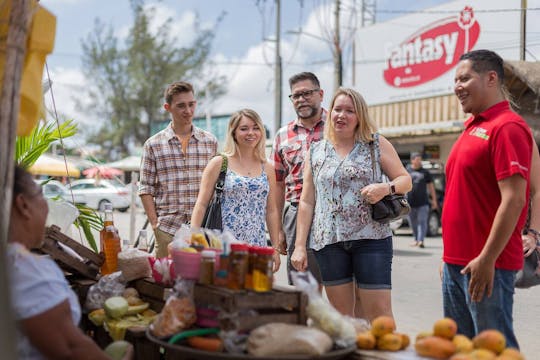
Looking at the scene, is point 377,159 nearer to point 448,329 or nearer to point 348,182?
point 348,182

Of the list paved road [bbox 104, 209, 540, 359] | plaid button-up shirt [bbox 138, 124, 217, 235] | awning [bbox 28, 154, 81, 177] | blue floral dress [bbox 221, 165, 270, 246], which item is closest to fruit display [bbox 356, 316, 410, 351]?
blue floral dress [bbox 221, 165, 270, 246]

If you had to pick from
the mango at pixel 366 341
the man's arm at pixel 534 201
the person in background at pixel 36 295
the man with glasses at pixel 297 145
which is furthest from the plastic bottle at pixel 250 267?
the man with glasses at pixel 297 145

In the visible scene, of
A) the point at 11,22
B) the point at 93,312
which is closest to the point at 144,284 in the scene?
the point at 93,312

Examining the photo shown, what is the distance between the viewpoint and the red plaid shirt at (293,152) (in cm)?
523

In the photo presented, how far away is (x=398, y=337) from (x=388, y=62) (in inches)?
957

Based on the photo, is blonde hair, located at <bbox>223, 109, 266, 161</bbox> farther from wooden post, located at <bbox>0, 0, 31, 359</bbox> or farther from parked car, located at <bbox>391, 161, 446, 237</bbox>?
parked car, located at <bbox>391, 161, 446, 237</bbox>

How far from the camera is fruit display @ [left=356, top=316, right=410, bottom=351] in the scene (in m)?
2.70

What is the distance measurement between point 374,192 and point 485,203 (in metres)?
0.98

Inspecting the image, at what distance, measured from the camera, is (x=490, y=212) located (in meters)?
3.17

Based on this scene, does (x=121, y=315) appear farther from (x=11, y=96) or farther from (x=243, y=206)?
(x=243, y=206)

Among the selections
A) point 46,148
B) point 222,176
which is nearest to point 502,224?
point 222,176

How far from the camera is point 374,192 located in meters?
4.08

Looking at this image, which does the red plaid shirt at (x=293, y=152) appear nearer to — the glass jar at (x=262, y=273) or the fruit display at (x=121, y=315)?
the fruit display at (x=121, y=315)

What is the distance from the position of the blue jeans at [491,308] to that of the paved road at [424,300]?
260cm
